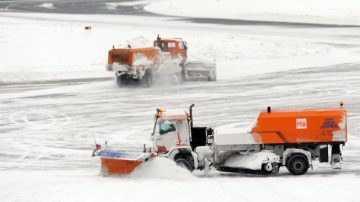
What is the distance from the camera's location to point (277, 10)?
7788 cm

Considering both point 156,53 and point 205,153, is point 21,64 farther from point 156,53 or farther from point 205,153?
point 205,153

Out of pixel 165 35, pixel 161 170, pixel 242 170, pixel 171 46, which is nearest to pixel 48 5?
pixel 165 35

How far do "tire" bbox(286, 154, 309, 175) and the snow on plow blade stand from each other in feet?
12.1

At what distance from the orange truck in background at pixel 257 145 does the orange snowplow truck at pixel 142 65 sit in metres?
20.4

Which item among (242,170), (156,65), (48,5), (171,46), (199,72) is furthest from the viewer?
→ (48,5)

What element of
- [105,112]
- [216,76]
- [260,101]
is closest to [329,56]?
[216,76]

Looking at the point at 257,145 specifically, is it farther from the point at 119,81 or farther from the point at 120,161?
the point at 119,81

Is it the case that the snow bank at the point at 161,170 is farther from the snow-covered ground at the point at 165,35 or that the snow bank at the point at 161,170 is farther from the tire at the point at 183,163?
the snow-covered ground at the point at 165,35

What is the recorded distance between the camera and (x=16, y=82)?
4616cm

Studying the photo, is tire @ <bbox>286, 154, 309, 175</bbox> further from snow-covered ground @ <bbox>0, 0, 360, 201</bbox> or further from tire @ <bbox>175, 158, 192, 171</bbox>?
tire @ <bbox>175, 158, 192, 171</bbox>

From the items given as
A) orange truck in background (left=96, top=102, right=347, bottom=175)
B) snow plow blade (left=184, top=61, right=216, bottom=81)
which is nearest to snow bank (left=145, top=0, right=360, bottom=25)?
snow plow blade (left=184, top=61, right=216, bottom=81)

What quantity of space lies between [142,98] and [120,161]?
Answer: 17519 millimetres

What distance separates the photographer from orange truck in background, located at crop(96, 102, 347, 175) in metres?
20.5

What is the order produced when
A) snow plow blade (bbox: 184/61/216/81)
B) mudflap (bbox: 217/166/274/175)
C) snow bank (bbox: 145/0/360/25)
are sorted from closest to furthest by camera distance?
1. mudflap (bbox: 217/166/274/175)
2. snow plow blade (bbox: 184/61/216/81)
3. snow bank (bbox: 145/0/360/25)
